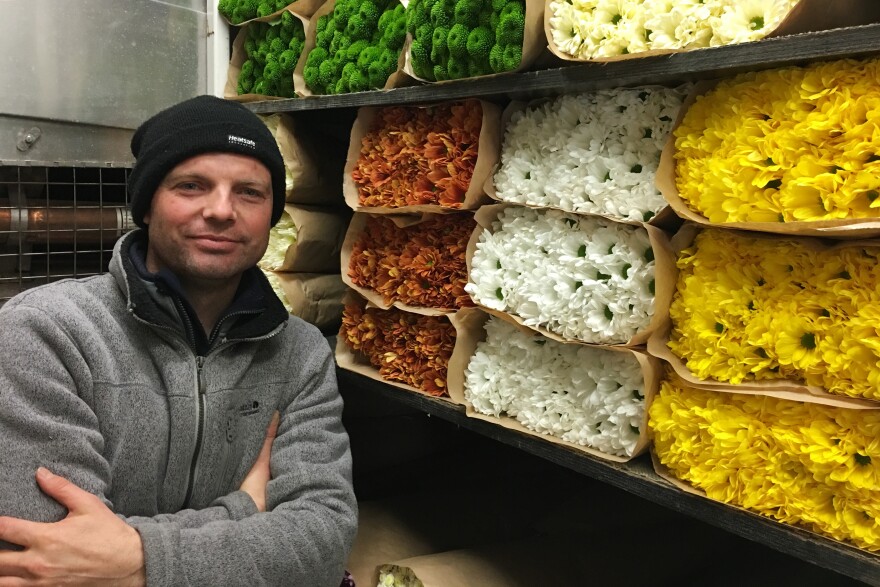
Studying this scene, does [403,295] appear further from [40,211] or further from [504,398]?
[40,211]

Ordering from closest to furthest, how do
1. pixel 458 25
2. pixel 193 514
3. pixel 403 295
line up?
pixel 193 514 → pixel 458 25 → pixel 403 295

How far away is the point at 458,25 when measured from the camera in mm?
1479

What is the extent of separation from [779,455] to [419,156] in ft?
3.36

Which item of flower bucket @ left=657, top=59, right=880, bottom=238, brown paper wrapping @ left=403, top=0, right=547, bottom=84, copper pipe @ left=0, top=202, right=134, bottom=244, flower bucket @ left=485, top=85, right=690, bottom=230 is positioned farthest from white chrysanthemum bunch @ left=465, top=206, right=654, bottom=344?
copper pipe @ left=0, top=202, right=134, bottom=244

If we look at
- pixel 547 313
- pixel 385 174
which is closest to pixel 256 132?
pixel 385 174

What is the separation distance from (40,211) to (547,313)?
5.38 feet

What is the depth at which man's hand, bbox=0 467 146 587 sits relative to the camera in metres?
1.18

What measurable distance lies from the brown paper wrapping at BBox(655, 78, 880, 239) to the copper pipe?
5.88 ft

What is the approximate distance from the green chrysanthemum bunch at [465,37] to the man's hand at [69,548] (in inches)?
43.0

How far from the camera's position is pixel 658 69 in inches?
45.0

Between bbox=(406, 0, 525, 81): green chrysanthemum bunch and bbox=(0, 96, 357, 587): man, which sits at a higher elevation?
bbox=(406, 0, 525, 81): green chrysanthemum bunch

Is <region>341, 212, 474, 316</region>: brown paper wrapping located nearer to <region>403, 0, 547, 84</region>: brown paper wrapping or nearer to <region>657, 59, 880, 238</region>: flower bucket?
<region>403, 0, 547, 84</region>: brown paper wrapping

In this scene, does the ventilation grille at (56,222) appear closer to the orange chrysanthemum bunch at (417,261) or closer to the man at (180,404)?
the man at (180,404)

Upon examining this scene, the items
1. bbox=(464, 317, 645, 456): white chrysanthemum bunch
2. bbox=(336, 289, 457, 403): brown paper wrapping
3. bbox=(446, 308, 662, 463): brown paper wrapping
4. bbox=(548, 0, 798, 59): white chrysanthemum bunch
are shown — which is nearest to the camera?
bbox=(548, 0, 798, 59): white chrysanthemum bunch
